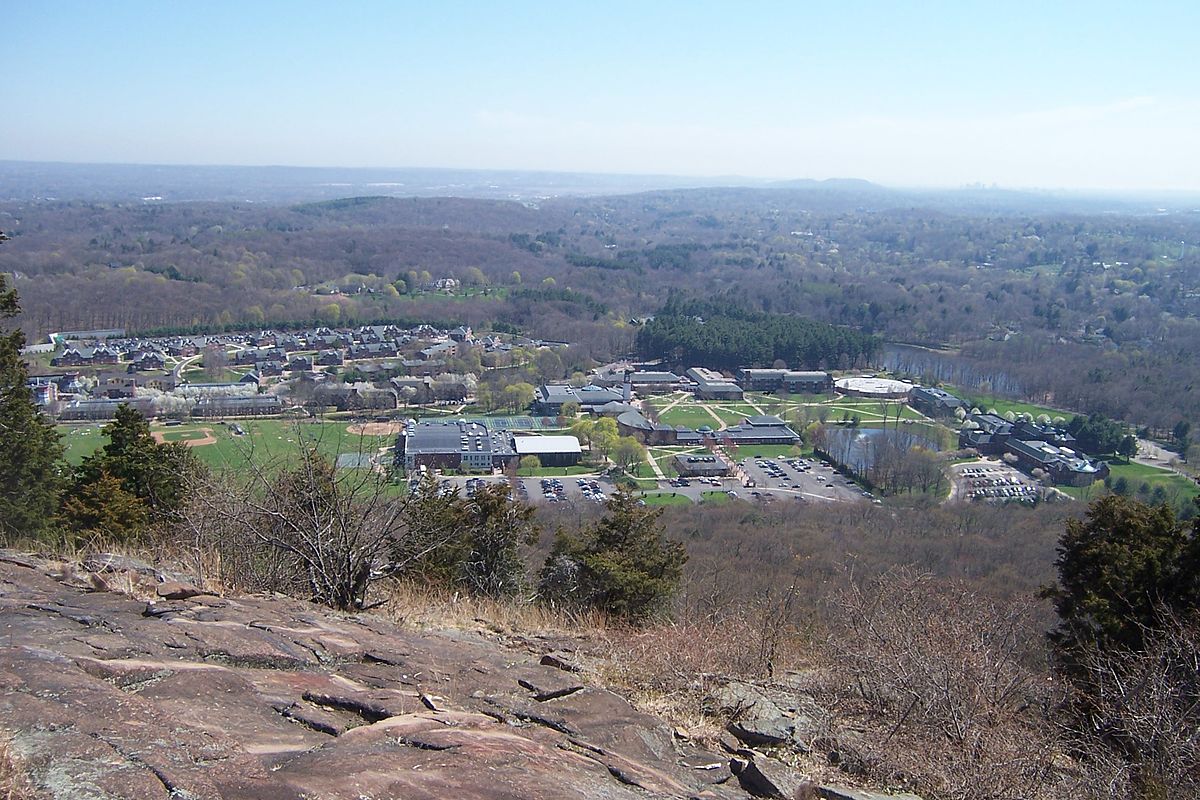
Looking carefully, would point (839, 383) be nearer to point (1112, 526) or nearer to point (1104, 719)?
point (1112, 526)

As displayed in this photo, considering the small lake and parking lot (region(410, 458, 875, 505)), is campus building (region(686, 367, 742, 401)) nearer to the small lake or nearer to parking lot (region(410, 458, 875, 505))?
parking lot (region(410, 458, 875, 505))

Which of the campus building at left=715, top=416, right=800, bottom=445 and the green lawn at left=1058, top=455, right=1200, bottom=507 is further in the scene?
the campus building at left=715, top=416, right=800, bottom=445

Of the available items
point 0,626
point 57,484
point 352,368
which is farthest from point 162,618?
point 352,368

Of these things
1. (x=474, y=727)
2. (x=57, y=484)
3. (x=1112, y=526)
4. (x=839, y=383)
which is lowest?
(x=839, y=383)

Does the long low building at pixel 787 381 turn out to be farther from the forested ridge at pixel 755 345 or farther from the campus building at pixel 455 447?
A: the campus building at pixel 455 447

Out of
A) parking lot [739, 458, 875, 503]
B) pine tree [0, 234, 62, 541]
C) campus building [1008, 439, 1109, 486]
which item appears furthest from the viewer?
campus building [1008, 439, 1109, 486]

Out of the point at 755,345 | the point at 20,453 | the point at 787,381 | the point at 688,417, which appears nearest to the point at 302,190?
the point at 755,345

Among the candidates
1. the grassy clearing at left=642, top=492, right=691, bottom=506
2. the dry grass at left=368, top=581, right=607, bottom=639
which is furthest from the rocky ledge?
the grassy clearing at left=642, top=492, right=691, bottom=506
